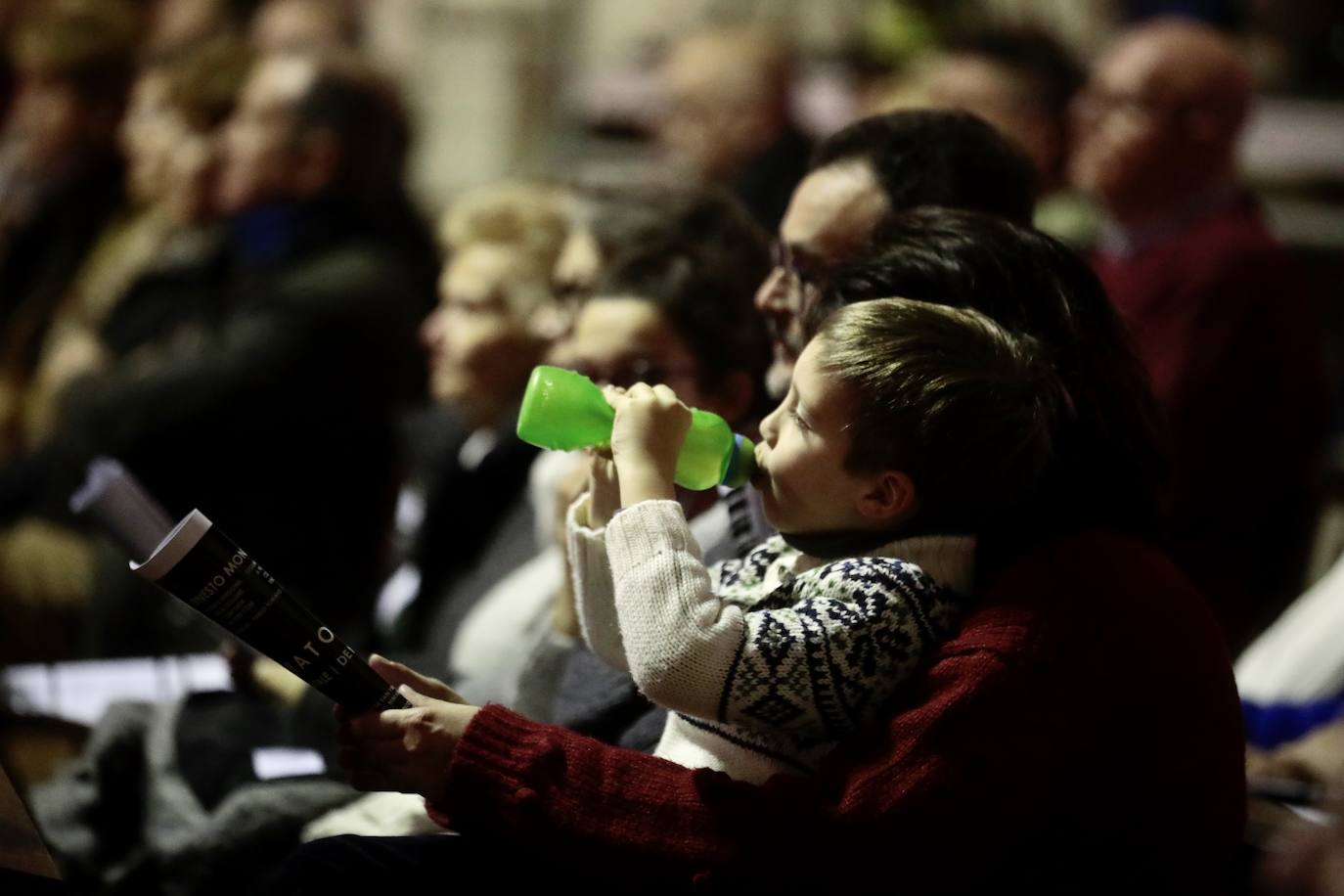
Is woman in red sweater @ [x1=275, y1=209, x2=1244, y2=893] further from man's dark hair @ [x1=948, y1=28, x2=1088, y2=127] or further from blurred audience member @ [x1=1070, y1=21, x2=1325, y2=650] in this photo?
man's dark hair @ [x1=948, y1=28, x2=1088, y2=127]

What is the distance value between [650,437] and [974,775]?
1.45ft

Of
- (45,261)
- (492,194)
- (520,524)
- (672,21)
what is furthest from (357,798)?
(672,21)

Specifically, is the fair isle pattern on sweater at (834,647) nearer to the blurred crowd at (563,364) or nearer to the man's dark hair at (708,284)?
the blurred crowd at (563,364)

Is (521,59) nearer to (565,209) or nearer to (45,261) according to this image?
(45,261)

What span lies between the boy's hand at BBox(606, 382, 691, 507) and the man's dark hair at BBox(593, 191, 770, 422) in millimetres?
659

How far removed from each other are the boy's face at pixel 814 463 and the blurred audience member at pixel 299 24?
3.96 meters

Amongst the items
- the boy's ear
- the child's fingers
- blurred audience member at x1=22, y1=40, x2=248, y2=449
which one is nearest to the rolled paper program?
the child's fingers

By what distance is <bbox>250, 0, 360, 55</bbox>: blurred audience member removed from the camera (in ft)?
18.3

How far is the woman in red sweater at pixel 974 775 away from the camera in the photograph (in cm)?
162

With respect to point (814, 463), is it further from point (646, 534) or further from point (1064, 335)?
point (1064, 335)

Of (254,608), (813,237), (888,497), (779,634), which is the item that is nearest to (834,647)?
(779,634)

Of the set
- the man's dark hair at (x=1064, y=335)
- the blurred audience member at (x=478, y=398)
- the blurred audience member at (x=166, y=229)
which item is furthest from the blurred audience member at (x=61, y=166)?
the man's dark hair at (x=1064, y=335)

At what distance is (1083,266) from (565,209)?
5.63ft

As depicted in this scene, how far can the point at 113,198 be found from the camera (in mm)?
5188
